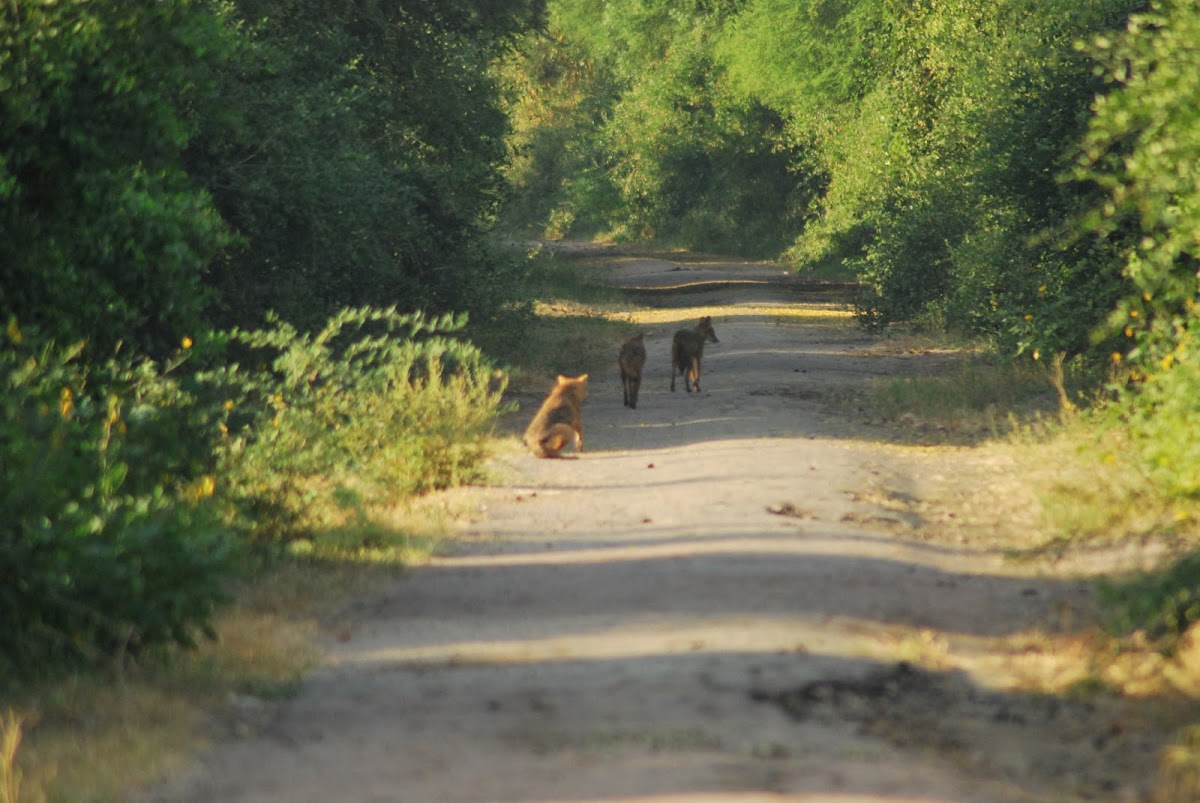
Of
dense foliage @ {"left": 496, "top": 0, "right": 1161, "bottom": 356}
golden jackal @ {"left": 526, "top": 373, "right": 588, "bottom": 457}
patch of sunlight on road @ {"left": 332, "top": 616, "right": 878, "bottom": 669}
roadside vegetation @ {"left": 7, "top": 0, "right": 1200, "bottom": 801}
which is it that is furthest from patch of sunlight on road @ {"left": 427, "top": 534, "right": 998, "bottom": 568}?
golden jackal @ {"left": 526, "top": 373, "right": 588, "bottom": 457}

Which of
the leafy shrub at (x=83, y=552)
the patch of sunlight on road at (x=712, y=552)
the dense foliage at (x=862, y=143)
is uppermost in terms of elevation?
the dense foliage at (x=862, y=143)

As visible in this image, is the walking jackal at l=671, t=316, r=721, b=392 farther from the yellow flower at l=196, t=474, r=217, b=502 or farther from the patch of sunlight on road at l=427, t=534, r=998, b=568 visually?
the yellow flower at l=196, t=474, r=217, b=502

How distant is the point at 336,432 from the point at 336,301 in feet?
21.2

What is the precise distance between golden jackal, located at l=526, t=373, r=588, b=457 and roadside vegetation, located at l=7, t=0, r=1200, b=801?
1.49 feet

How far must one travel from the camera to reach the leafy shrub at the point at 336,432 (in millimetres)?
10766

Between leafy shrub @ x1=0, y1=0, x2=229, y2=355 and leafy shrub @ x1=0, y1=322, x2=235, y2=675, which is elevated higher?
leafy shrub @ x1=0, y1=0, x2=229, y2=355

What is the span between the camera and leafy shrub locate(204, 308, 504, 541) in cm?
1077

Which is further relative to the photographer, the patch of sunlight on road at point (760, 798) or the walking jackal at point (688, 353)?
the walking jackal at point (688, 353)

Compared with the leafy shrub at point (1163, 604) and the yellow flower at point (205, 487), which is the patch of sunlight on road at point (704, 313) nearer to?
the yellow flower at point (205, 487)

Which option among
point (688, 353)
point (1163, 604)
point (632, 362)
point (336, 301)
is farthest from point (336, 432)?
point (688, 353)

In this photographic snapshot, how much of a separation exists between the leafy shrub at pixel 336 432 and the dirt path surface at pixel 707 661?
66cm

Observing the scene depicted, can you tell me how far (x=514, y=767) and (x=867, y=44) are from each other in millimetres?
33015

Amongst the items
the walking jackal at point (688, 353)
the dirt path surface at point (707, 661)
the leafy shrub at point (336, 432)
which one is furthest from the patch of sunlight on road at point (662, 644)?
the walking jackal at point (688, 353)

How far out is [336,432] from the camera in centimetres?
1161
